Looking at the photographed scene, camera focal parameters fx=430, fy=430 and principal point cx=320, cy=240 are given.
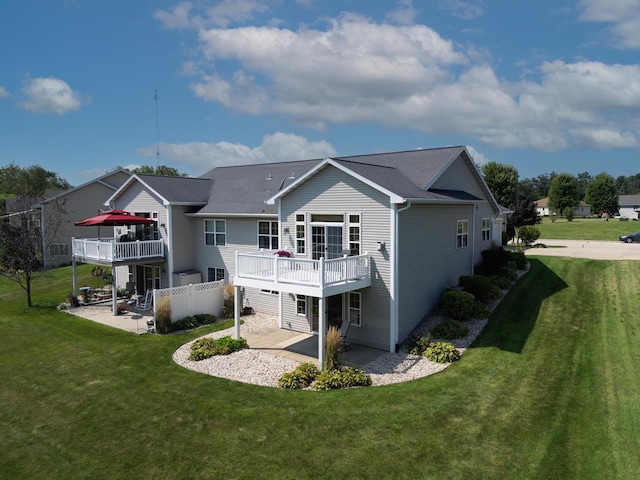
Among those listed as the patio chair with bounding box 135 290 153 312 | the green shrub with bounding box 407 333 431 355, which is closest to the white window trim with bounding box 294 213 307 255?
the green shrub with bounding box 407 333 431 355

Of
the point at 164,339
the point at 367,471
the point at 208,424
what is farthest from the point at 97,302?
the point at 367,471

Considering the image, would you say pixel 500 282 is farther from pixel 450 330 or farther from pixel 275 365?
pixel 275 365

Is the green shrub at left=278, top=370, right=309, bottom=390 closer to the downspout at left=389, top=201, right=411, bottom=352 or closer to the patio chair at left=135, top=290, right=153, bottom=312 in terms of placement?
the downspout at left=389, top=201, right=411, bottom=352

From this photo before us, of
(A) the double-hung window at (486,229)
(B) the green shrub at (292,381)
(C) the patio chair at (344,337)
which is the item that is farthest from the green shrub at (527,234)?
(B) the green shrub at (292,381)

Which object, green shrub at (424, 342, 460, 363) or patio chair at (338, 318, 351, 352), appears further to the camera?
patio chair at (338, 318, 351, 352)

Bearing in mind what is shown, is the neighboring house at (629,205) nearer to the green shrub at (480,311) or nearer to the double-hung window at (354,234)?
the green shrub at (480,311)
